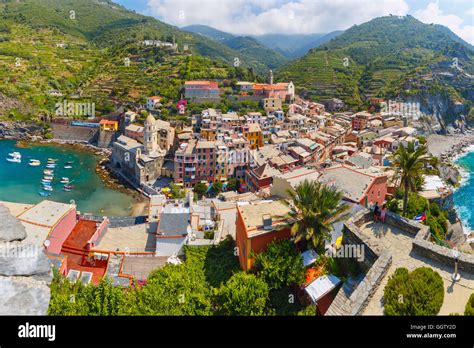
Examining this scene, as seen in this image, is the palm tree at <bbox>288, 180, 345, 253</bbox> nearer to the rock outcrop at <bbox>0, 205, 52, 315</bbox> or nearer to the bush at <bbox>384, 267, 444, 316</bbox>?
the bush at <bbox>384, 267, 444, 316</bbox>

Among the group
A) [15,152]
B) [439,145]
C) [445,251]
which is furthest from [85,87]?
[445,251]

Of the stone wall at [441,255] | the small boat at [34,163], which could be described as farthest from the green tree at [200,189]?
the stone wall at [441,255]

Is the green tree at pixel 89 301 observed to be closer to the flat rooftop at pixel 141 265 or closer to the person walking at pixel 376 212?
the flat rooftop at pixel 141 265

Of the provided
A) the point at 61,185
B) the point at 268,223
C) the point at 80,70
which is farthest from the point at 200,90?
the point at 268,223

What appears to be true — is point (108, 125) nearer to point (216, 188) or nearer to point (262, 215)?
point (216, 188)

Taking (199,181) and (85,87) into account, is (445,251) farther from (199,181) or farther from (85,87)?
(85,87)

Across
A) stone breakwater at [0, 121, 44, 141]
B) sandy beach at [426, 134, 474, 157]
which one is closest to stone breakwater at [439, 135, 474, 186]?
sandy beach at [426, 134, 474, 157]
